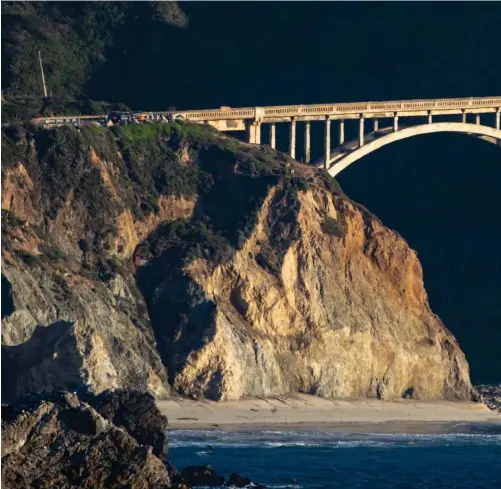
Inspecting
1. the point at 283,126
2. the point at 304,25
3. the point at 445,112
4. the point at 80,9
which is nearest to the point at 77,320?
the point at 445,112

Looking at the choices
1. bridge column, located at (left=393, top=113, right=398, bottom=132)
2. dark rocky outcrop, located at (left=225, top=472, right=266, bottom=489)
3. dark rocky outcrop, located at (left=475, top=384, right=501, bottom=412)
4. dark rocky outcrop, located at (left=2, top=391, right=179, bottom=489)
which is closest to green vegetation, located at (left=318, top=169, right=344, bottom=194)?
bridge column, located at (left=393, top=113, right=398, bottom=132)

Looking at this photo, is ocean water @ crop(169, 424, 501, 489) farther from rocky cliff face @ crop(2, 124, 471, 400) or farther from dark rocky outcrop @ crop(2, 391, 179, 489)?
dark rocky outcrop @ crop(2, 391, 179, 489)

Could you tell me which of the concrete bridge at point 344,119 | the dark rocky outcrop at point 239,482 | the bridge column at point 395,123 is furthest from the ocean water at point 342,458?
the bridge column at point 395,123

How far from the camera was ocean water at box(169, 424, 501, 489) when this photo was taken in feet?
292

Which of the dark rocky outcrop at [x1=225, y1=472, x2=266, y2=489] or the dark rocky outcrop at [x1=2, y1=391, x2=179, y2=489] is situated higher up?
the dark rocky outcrop at [x1=2, y1=391, x2=179, y2=489]

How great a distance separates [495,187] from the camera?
5792 inches

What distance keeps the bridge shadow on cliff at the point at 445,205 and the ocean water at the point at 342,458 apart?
38716 mm

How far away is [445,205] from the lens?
14662 centimetres

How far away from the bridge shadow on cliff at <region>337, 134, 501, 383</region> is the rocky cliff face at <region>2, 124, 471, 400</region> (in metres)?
27.0

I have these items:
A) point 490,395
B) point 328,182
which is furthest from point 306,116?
point 490,395

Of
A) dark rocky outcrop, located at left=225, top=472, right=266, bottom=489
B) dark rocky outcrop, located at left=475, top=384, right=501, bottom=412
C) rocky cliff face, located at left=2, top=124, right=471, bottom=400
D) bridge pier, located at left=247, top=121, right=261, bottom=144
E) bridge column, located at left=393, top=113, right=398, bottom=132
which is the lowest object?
dark rocky outcrop, located at left=225, top=472, right=266, bottom=489

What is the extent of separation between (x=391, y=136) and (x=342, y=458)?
27541 millimetres

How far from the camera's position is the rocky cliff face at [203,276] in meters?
98.6

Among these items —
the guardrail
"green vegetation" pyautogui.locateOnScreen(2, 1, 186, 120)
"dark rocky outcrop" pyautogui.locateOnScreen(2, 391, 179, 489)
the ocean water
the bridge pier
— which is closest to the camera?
"dark rocky outcrop" pyautogui.locateOnScreen(2, 391, 179, 489)
